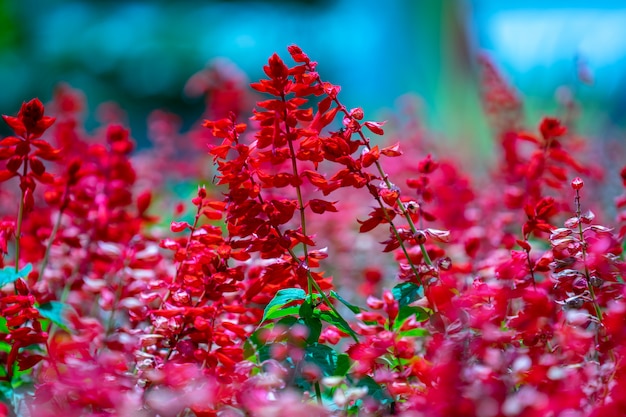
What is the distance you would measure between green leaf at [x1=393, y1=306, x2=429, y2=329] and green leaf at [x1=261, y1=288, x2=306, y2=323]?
21cm

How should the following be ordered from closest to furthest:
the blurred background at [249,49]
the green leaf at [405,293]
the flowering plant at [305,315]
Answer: the flowering plant at [305,315] < the green leaf at [405,293] < the blurred background at [249,49]

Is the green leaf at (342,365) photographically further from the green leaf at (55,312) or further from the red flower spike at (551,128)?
the red flower spike at (551,128)

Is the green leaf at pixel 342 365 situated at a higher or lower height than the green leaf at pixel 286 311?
lower

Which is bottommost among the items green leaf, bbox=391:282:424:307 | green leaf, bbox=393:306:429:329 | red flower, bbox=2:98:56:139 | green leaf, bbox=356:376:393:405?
green leaf, bbox=356:376:393:405

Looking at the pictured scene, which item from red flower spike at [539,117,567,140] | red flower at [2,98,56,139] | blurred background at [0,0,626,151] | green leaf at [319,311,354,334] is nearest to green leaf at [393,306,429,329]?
green leaf at [319,311,354,334]

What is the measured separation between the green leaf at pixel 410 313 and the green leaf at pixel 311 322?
0.61 ft

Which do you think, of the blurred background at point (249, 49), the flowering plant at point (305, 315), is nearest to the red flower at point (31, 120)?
the flowering plant at point (305, 315)

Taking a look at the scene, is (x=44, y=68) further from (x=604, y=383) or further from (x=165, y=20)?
(x=604, y=383)

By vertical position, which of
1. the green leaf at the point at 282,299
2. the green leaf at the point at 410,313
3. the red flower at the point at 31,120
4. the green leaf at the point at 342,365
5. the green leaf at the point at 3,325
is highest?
the red flower at the point at 31,120

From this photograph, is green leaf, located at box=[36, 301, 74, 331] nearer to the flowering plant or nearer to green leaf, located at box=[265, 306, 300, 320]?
the flowering plant

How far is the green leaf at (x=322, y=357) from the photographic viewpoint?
3.44 feet

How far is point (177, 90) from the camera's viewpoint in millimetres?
8477

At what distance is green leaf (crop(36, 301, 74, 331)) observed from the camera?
1262 mm

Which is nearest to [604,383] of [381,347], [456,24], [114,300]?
[381,347]
